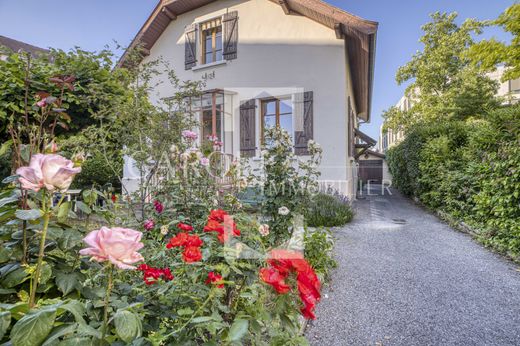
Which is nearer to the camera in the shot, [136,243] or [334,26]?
[136,243]

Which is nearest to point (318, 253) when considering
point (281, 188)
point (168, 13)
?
point (281, 188)

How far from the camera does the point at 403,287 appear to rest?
3.20 m

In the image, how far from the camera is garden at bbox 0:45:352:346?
2.71 feet

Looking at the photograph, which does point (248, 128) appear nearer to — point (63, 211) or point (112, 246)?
point (63, 211)

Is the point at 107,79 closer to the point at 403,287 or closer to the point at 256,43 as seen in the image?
the point at 403,287

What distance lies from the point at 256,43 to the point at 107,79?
6.06m

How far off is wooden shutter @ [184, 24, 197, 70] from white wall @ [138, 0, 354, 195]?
0.40m

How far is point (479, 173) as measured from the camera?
17.3 ft

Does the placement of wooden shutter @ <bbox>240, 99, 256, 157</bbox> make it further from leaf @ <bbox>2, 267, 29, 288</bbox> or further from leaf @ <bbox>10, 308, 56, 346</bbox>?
leaf @ <bbox>10, 308, 56, 346</bbox>

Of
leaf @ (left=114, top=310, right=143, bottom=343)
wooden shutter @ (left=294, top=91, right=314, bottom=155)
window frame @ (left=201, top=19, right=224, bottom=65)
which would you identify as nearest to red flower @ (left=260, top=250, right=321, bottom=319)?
leaf @ (left=114, top=310, right=143, bottom=343)

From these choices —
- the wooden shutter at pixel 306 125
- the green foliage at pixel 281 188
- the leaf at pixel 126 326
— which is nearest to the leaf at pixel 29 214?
the leaf at pixel 126 326

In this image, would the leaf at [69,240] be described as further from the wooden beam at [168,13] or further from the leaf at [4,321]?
the wooden beam at [168,13]

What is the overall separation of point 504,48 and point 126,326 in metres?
7.72

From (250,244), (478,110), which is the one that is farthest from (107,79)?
(478,110)
